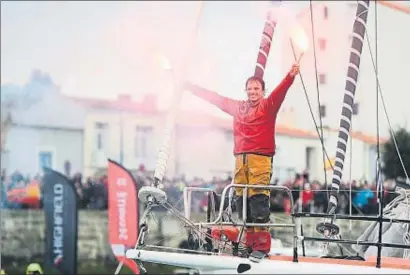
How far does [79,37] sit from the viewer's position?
2422 centimetres

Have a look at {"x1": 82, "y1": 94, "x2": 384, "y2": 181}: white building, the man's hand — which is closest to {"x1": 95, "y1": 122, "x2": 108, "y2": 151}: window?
{"x1": 82, "y1": 94, "x2": 384, "y2": 181}: white building

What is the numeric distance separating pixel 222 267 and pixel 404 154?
3303 mm

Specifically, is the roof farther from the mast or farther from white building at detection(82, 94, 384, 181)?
the mast

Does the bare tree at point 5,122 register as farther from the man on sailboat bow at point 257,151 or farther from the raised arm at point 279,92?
the raised arm at point 279,92

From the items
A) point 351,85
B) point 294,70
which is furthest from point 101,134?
point 294,70

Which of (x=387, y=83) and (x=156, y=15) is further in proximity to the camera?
(x=156, y=15)

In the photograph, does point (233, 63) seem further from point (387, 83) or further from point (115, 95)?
point (115, 95)

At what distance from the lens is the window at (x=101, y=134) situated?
80.6 feet

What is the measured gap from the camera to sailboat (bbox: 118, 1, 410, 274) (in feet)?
22.0

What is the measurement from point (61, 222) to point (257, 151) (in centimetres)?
1118

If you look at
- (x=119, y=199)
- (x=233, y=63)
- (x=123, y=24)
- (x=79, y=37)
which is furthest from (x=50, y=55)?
(x=233, y=63)

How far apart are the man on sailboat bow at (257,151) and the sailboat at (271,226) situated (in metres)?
0.17

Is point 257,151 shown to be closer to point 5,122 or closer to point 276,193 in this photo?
point 276,193

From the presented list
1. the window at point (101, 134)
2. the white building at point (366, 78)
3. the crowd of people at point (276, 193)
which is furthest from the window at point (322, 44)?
the window at point (101, 134)
